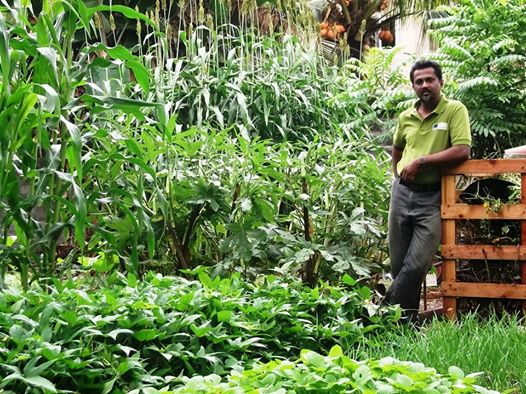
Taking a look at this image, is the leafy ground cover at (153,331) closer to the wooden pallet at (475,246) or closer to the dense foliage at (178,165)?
the dense foliage at (178,165)

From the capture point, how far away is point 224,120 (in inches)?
307

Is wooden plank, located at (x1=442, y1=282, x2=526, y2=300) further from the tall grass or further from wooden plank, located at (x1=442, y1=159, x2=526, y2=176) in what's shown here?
the tall grass

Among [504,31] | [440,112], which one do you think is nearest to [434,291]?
[440,112]

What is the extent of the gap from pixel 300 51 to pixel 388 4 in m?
8.52

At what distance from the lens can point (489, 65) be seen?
29.4 feet

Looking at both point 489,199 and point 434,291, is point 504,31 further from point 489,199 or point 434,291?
point 489,199

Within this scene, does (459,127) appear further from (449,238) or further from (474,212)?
(449,238)

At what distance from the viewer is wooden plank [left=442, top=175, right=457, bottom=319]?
17.8 ft

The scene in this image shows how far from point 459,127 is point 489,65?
3965 mm

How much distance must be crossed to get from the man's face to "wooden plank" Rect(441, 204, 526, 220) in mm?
705

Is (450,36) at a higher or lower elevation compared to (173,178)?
higher

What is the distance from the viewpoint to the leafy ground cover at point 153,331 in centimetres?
309

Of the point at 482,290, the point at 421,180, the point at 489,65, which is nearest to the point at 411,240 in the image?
the point at 421,180

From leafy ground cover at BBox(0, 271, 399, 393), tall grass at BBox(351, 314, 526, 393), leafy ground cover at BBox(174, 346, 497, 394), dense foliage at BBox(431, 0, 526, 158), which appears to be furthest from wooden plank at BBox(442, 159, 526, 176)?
dense foliage at BBox(431, 0, 526, 158)
